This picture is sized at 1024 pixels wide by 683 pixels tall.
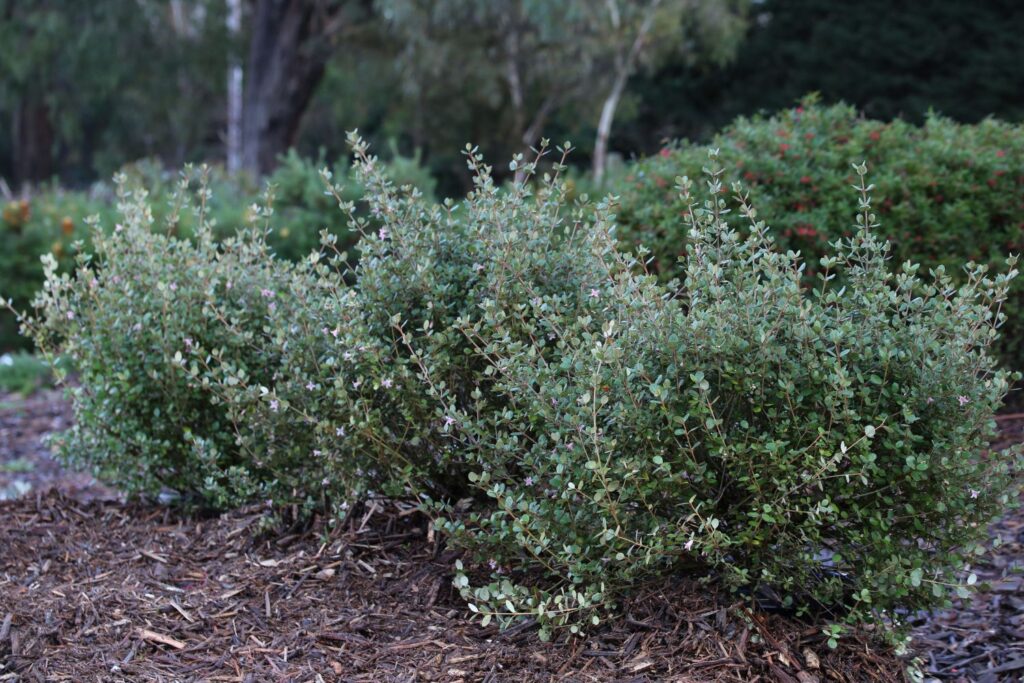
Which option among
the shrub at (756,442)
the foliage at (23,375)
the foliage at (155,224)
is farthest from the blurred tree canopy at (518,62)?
the shrub at (756,442)

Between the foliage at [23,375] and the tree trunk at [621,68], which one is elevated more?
the tree trunk at [621,68]

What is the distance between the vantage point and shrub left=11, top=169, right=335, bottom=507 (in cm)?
368

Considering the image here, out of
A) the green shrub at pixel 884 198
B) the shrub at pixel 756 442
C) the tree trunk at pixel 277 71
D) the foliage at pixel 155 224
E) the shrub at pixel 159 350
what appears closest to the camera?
the shrub at pixel 756 442

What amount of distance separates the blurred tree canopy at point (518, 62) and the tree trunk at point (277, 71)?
1.1 inches

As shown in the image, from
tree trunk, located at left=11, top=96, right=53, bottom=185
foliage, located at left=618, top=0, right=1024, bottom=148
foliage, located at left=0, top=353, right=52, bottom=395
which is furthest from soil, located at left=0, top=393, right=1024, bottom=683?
tree trunk, located at left=11, top=96, right=53, bottom=185

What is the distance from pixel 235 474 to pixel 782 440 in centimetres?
190

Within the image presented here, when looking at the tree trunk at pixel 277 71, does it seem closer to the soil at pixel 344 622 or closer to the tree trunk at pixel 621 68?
the tree trunk at pixel 621 68

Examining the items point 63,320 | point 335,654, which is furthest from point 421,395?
point 63,320

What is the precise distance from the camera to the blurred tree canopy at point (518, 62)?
16156 millimetres

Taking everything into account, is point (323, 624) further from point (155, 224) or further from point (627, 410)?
point (155, 224)

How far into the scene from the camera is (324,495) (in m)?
3.53

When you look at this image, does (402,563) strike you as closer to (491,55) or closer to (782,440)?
(782,440)

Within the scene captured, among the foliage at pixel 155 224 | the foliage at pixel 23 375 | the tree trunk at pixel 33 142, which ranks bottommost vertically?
the tree trunk at pixel 33 142

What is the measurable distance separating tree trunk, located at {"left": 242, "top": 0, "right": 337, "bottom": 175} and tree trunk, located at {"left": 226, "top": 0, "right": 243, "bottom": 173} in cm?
485
